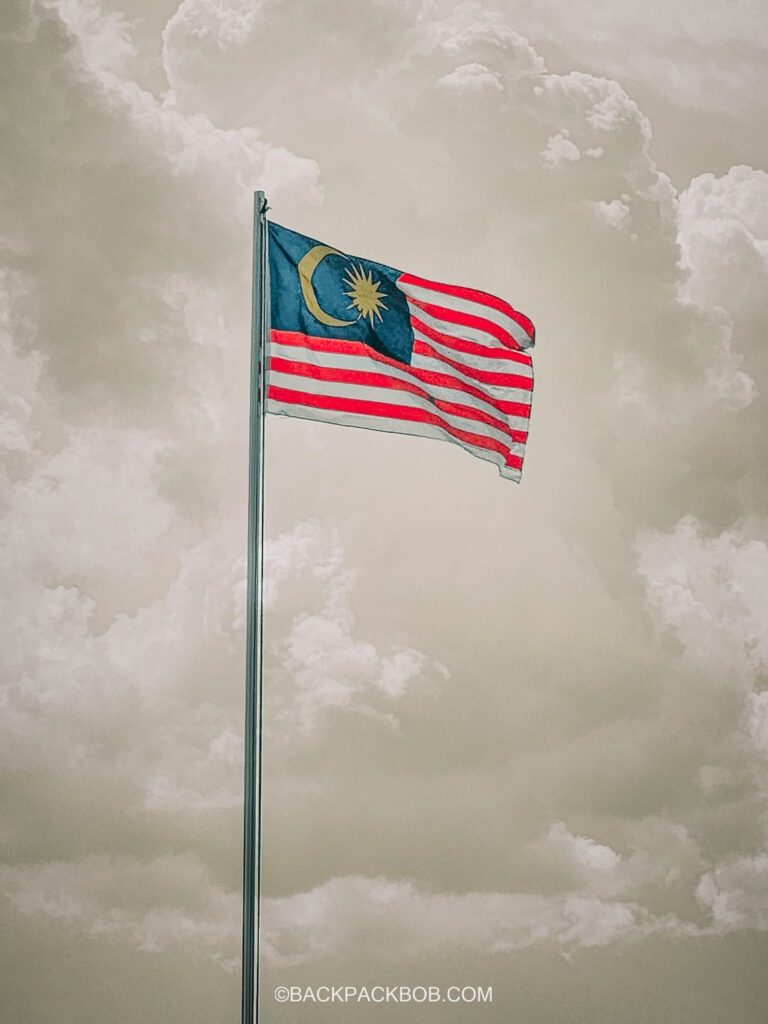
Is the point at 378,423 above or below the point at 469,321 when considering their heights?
below

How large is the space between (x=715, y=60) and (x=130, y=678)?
5.33 meters

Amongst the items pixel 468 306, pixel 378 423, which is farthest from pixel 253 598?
pixel 468 306

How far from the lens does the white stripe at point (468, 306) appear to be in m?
4.22

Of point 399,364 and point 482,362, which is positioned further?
point 482,362

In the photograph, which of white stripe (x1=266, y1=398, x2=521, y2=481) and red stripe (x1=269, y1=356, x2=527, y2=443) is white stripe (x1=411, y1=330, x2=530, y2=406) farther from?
white stripe (x1=266, y1=398, x2=521, y2=481)

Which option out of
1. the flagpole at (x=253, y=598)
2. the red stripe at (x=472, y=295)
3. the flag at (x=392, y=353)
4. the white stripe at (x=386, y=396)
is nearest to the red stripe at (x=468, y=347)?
the flag at (x=392, y=353)

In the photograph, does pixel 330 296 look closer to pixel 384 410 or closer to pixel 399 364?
pixel 399 364

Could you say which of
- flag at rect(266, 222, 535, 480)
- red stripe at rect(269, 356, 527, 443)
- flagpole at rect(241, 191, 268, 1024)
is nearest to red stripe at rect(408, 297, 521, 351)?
flag at rect(266, 222, 535, 480)

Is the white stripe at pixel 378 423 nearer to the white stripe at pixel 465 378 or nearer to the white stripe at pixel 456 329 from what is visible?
the white stripe at pixel 465 378

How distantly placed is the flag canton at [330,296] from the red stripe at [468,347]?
0.33 ft

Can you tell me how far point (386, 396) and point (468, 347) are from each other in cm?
45

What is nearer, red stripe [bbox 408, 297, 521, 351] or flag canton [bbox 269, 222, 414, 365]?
flag canton [bbox 269, 222, 414, 365]

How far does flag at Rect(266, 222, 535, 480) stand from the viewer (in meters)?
3.99

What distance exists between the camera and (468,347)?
431 cm
